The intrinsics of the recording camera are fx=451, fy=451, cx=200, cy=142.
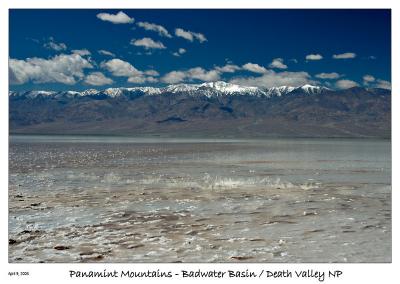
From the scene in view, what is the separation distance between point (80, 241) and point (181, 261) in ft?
11.4

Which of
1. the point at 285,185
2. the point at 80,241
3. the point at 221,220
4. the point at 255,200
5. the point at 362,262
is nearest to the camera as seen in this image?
the point at 362,262

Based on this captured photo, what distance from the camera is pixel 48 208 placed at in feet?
58.8

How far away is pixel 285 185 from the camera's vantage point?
25.1m

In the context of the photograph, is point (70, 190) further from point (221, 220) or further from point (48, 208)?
point (221, 220)

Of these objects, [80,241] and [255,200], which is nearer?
[80,241]

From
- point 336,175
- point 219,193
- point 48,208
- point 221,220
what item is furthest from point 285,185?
point 48,208

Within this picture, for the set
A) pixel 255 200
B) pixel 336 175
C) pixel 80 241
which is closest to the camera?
pixel 80 241

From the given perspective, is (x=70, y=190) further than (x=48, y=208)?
Yes

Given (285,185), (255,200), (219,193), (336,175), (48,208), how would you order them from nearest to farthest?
(48,208)
(255,200)
(219,193)
(285,185)
(336,175)
